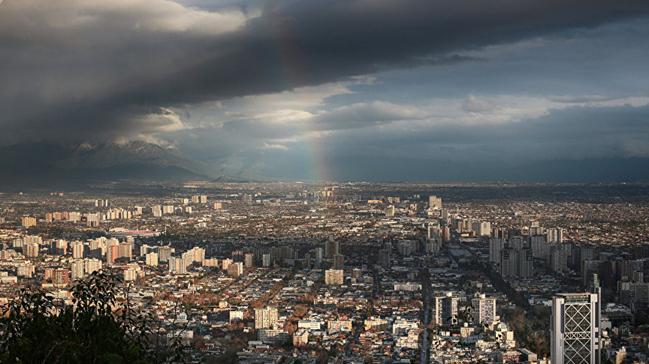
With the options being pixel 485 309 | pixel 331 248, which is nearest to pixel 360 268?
pixel 331 248

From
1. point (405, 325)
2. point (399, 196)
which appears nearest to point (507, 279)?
point (405, 325)

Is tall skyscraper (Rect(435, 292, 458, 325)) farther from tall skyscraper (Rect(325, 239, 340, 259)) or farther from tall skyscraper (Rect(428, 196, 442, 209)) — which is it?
tall skyscraper (Rect(428, 196, 442, 209))

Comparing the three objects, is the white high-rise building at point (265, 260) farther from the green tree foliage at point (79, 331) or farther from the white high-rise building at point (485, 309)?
the green tree foliage at point (79, 331)

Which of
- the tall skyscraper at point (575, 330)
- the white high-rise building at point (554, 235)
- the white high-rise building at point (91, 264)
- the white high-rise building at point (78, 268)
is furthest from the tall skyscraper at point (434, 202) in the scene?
the tall skyscraper at point (575, 330)

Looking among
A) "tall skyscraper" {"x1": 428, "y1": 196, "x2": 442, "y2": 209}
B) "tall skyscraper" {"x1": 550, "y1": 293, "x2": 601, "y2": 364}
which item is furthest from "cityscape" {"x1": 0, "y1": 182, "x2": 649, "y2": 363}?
"tall skyscraper" {"x1": 428, "y1": 196, "x2": 442, "y2": 209}

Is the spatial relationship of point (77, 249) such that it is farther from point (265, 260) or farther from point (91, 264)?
point (265, 260)

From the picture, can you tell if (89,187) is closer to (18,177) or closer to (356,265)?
(18,177)
